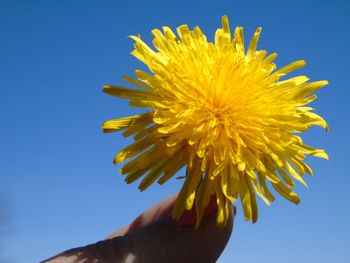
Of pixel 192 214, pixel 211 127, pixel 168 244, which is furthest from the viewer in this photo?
pixel 168 244

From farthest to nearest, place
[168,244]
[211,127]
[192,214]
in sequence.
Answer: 1. [168,244]
2. [192,214]
3. [211,127]

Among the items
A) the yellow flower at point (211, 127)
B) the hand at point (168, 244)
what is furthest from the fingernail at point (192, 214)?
the yellow flower at point (211, 127)

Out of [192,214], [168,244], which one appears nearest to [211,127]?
[192,214]

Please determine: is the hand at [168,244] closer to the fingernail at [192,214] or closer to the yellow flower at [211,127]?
→ the fingernail at [192,214]

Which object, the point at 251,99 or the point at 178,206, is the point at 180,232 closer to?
the point at 178,206

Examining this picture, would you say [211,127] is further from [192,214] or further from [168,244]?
[168,244]

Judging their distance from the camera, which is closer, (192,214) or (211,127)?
(211,127)

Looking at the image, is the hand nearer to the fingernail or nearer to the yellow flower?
the fingernail
